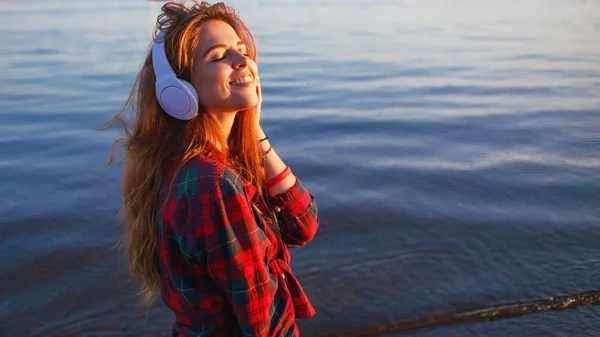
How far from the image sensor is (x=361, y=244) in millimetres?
5266

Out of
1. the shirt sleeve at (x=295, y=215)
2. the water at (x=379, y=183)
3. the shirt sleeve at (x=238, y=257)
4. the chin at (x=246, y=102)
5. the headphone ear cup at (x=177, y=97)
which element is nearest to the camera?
the shirt sleeve at (x=238, y=257)

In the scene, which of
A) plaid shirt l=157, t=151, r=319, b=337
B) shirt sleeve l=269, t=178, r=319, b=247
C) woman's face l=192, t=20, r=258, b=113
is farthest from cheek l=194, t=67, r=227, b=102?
shirt sleeve l=269, t=178, r=319, b=247

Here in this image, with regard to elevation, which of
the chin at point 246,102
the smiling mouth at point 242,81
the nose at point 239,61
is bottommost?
the chin at point 246,102

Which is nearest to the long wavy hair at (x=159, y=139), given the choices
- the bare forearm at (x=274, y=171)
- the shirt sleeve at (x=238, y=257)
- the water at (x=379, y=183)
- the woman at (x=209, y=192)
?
the woman at (x=209, y=192)

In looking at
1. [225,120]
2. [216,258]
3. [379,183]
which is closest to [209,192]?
[216,258]

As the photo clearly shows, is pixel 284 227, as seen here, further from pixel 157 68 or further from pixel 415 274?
pixel 415 274

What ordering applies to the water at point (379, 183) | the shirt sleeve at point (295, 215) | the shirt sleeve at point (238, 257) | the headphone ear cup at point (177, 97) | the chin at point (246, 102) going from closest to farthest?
the shirt sleeve at point (238, 257)
the headphone ear cup at point (177, 97)
the chin at point (246, 102)
the shirt sleeve at point (295, 215)
the water at point (379, 183)

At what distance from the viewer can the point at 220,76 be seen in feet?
7.68

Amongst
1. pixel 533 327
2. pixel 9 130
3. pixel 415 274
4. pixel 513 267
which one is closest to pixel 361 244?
pixel 415 274

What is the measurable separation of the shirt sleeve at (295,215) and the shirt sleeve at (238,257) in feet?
1.67

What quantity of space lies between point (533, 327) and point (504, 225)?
4.95 ft

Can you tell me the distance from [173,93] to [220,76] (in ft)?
0.66

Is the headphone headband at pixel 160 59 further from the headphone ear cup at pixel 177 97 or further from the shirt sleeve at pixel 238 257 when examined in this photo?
the shirt sleeve at pixel 238 257

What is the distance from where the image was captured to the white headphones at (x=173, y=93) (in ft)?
7.36
